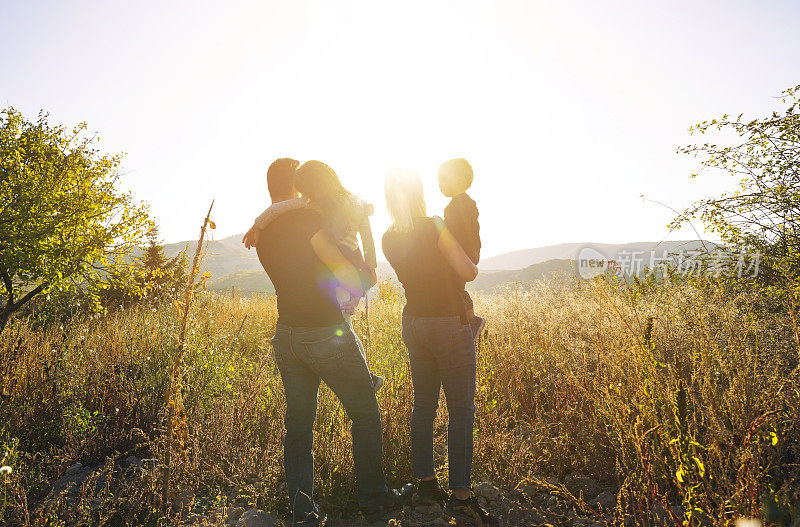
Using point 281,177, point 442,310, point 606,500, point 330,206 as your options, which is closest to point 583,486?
point 606,500

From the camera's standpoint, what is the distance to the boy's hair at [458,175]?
2432 millimetres

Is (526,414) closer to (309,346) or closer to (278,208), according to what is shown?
(309,346)

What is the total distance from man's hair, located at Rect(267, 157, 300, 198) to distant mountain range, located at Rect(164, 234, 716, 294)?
41cm

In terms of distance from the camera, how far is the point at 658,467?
2.41 m

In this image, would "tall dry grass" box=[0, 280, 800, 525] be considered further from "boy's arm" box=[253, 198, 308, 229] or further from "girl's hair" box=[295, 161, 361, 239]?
"girl's hair" box=[295, 161, 361, 239]

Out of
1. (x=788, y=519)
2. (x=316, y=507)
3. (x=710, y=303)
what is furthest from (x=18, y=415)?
(x=710, y=303)

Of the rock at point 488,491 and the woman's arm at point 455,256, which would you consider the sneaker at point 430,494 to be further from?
the woman's arm at point 455,256

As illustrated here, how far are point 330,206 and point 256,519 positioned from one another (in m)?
1.94

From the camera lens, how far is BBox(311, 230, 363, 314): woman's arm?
211 cm

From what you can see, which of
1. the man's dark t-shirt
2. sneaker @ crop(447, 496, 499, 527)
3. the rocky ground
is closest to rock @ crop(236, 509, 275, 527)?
the rocky ground

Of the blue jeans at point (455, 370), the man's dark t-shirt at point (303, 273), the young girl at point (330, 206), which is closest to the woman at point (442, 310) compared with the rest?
the blue jeans at point (455, 370)

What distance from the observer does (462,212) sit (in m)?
2.36

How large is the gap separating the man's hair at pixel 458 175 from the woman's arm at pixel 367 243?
0.57m

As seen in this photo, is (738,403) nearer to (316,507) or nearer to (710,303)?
(710,303)
